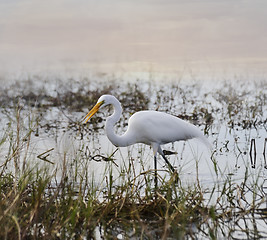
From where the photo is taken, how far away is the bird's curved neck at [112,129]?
18.4 feet

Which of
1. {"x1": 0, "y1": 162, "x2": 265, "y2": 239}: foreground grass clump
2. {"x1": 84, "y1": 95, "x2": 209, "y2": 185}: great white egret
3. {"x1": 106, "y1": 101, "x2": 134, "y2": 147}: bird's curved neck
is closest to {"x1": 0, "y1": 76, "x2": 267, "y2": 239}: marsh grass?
{"x1": 0, "y1": 162, "x2": 265, "y2": 239}: foreground grass clump

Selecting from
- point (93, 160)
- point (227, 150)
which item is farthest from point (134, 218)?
point (227, 150)

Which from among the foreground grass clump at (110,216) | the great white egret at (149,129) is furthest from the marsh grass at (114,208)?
the great white egret at (149,129)

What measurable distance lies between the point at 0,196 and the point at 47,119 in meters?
6.31

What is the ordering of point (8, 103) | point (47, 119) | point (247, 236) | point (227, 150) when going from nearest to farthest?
point (247, 236) < point (227, 150) < point (47, 119) < point (8, 103)

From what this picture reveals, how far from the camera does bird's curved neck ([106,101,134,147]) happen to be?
5617 millimetres

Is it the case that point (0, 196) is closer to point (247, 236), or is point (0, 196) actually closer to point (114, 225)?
point (114, 225)

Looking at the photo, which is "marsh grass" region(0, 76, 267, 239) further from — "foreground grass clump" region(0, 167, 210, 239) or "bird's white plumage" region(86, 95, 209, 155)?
"bird's white plumage" region(86, 95, 209, 155)

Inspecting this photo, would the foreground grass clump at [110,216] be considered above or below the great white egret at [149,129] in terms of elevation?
below

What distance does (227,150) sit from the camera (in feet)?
22.4

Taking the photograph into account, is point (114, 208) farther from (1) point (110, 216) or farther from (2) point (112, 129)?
(2) point (112, 129)

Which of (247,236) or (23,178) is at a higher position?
(23,178)

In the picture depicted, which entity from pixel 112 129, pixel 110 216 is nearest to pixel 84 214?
pixel 110 216

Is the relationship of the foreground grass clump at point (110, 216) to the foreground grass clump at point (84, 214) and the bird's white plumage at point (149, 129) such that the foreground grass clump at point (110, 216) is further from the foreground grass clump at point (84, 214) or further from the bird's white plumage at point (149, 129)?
the bird's white plumage at point (149, 129)
